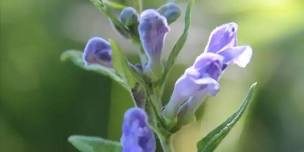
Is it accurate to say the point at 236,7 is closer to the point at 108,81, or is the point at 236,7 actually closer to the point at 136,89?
the point at 108,81

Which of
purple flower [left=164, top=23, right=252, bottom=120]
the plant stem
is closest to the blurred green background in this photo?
purple flower [left=164, top=23, right=252, bottom=120]

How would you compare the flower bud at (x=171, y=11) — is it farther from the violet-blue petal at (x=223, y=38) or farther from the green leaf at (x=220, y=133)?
the green leaf at (x=220, y=133)

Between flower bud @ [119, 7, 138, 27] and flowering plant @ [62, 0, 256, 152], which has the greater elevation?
flower bud @ [119, 7, 138, 27]

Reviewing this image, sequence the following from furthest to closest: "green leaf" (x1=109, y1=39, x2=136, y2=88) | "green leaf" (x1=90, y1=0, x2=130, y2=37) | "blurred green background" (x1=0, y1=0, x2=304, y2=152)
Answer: "blurred green background" (x1=0, y1=0, x2=304, y2=152) < "green leaf" (x1=90, y1=0, x2=130, y2=37) < "green leaf" (x1=109, y1=39, x2=136, y2=88)

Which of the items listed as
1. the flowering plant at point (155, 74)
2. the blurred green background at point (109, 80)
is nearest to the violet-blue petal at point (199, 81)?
the flowering plant at point (155, 74)

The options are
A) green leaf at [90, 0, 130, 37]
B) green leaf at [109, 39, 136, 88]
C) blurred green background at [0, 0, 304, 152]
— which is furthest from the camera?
blurred green background at [0, 0, 304, 152]

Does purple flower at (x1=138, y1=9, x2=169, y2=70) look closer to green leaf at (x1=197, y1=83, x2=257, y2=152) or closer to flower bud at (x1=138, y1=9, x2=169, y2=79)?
flower bud at (x1=138, y1=9, x2=169, y2=79)
